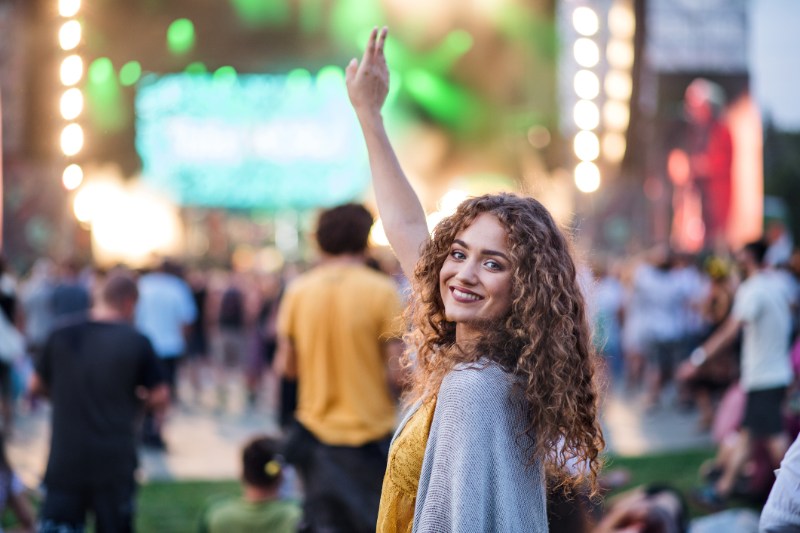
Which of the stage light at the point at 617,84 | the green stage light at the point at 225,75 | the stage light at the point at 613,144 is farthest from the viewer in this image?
the green stage light at the point at 225,75

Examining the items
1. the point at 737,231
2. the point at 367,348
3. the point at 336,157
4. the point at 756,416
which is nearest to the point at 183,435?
the point at 756,416

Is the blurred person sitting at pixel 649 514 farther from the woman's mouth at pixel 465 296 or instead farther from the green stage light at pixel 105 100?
the green stage light at pixel 105 100

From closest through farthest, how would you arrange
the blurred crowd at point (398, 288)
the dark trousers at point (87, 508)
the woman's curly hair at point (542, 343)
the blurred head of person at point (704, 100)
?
1. the woman's curly hair at point (542, 343)
2. the dark trousers at point (87, 508)
3. the blurred crowd at point (398, 288)
4. the blurred head of person at point (704, 100)

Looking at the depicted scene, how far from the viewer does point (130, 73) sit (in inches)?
611

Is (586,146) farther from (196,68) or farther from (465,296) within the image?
(196,68)

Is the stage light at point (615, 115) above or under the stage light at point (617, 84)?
under

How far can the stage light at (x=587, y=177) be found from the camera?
9148 mm

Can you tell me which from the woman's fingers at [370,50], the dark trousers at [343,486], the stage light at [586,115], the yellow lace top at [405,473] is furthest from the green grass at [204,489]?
the yellow lace top at [405,473]

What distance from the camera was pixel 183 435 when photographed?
997 cm

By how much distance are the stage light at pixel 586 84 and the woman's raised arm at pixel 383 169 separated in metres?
7.21

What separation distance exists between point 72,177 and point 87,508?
14.2 feet

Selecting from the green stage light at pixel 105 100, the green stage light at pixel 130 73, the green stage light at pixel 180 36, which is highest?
the green stage light at pixel 180 36

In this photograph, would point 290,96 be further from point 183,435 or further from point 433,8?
point 183,435

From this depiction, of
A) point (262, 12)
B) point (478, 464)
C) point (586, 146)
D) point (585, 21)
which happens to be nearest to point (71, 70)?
point (586, 146)
